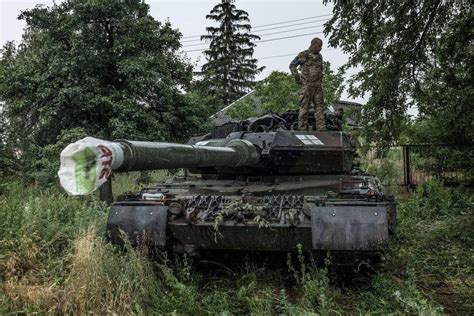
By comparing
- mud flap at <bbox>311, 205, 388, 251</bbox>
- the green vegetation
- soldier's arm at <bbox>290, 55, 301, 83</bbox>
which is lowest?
mud flap at <bbox>311, 205, 388, 251</bbox>

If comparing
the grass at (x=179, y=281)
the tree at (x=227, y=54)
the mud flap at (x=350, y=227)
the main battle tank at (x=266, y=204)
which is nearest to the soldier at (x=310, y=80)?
the main battle tank at (x=266, y=204)

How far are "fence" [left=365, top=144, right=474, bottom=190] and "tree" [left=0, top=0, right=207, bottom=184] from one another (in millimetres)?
5368

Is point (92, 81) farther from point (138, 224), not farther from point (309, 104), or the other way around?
point (138, 224)

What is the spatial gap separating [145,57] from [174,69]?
110cm

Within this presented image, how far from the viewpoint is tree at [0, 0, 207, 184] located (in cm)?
1277

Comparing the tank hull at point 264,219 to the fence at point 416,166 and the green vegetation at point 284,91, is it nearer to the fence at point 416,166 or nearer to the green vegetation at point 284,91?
the fence at point 416,166

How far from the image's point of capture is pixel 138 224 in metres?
5.88

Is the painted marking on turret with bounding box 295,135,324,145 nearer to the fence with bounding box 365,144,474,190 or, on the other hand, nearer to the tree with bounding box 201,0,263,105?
the fence with bounding box 365,144,474,190

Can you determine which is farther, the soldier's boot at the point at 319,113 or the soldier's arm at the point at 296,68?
the soldier's arm at the point at 296,68

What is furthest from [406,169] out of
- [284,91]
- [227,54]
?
[227,54]

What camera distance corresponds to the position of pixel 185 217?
19.0 feet

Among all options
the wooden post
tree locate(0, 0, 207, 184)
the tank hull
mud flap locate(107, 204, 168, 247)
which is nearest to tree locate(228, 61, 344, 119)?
the wooden post

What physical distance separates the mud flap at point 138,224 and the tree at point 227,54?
30.0 m

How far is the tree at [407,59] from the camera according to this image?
8.74m
